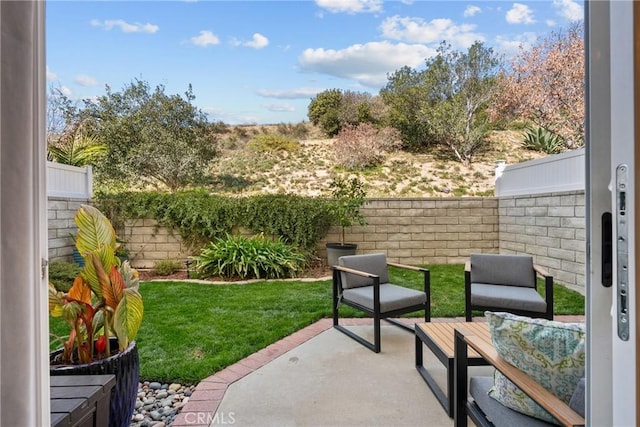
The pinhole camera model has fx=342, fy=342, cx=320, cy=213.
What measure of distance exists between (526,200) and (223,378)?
553 cm

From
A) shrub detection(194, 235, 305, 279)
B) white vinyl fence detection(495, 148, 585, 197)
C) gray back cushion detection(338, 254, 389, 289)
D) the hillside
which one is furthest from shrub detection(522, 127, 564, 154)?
gray back cushion detection(338, 254, 389, 289)

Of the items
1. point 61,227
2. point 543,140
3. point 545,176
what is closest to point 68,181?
point 61,227

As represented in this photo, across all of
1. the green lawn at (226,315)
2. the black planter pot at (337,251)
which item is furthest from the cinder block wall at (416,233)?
the green lawn at (226,315)

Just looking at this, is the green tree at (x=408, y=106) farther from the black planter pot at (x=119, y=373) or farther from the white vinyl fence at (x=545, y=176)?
the black planter pot at (x=119, y=373)

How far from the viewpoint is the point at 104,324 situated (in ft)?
6.15

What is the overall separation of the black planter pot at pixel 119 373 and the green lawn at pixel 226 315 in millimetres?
692

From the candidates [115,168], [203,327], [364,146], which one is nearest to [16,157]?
[203,327]

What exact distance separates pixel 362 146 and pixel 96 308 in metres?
10.4

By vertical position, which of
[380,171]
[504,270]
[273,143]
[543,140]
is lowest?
[504,270]

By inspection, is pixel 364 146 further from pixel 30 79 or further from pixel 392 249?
pixel 30 79

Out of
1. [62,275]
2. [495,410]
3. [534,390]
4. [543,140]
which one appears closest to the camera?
[534,390]

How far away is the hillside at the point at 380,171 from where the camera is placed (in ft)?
33.6

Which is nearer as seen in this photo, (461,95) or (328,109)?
(461,95)

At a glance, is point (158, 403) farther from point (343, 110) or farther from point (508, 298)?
point (343, 110)
